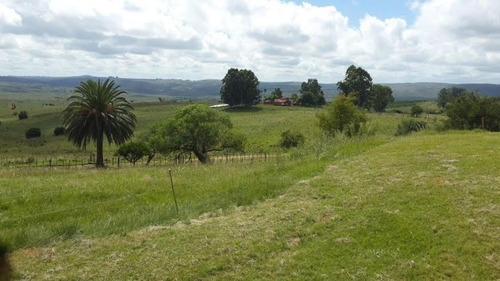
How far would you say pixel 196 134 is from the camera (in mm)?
35656

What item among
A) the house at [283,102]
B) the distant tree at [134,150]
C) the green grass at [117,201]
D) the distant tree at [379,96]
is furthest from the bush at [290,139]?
the house at [283,102]

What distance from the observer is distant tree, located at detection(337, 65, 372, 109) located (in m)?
98.4

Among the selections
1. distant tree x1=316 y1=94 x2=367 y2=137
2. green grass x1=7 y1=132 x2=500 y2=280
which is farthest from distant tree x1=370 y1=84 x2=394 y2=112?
green grass x1=7 y1=132 x2=500 y2=280

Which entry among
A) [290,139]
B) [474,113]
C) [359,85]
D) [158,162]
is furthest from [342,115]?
[359,85]

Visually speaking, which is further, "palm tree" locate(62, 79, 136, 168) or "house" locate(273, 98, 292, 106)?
"house" locate(273, 98, 292, 106)

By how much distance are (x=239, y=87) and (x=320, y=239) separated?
93.6 meters

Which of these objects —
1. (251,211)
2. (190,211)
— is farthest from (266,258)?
(190,211)

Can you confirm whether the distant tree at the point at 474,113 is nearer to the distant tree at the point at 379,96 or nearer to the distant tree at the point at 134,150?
the distant tree at the point at 134,150

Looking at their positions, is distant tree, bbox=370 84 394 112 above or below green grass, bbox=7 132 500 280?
above

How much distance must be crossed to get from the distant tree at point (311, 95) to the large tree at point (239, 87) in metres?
20.1

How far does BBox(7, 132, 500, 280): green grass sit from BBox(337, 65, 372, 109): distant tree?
287ft

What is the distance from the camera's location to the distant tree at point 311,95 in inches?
4615

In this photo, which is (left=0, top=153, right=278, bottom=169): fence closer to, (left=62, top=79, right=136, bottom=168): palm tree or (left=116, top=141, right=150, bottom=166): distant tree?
(left=116, top=141, right=150, bottom=166): distant tree

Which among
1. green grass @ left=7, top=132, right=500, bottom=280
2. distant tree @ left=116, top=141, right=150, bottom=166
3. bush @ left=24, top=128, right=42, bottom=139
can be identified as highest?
green grass @ left=7, top=132, right=500, bottom=280
